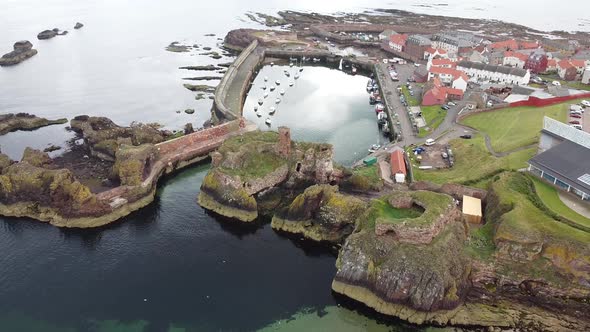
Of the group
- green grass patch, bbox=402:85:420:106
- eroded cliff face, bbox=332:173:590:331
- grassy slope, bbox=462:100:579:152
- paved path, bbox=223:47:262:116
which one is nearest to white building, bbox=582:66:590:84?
grassy slope, bbox=462:100:579:152

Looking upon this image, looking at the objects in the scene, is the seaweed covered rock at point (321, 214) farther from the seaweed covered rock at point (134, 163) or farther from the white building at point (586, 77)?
the white building at point (586, 77)

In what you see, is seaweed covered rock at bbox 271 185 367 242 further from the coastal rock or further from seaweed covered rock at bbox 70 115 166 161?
the coastal rock

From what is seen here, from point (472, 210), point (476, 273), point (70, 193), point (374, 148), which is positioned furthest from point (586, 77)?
point (70, 193)

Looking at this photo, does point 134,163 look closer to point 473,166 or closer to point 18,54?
point 473,166

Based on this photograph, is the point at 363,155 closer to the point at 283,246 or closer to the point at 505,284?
the point at 283,246

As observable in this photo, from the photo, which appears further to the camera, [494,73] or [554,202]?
[494,73]

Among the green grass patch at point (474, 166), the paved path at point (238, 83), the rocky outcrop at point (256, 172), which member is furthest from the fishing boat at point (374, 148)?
Answer: the paved path at point (238, 83)

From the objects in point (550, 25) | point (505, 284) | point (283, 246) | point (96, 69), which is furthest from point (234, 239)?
point (550, 25)
